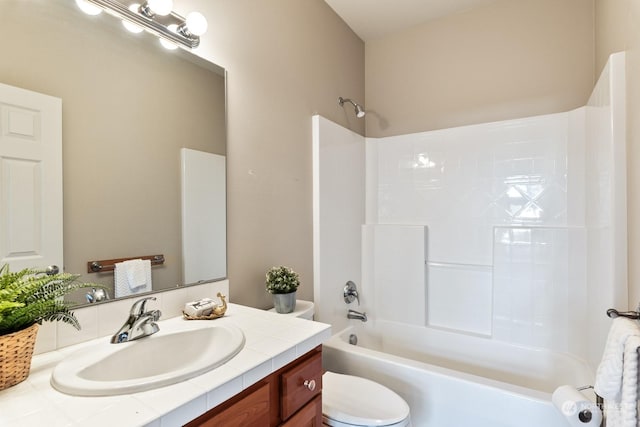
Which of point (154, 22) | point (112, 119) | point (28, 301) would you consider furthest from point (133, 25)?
point (28, 301)

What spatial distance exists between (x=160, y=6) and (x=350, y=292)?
2.01 m

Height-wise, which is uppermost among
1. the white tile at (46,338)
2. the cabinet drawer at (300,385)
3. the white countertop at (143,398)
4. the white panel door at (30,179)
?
the white panel door at (30,179)

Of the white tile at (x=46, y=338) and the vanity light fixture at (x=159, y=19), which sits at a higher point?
the vanity light fixture at (x=159, y=19)

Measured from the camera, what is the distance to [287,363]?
3.06 ft

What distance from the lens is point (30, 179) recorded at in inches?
35.4

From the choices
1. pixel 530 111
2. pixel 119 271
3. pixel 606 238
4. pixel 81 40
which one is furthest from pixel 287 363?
pixel 530 111

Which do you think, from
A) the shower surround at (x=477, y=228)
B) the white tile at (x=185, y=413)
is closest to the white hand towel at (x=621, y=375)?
the shower surround at (x=477, y=228)

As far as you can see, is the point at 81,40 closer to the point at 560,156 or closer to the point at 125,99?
the point at 125,99

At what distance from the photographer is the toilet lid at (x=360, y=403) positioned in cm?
133

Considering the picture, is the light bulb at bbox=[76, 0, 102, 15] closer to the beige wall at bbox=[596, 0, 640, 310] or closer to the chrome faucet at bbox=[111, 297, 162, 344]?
the chrome faucet at bbox=[111, 297, 162, 344]

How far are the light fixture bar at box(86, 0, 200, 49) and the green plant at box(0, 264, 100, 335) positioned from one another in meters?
0.86

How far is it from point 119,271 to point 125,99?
596mm

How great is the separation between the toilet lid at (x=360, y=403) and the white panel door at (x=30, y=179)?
120 cm

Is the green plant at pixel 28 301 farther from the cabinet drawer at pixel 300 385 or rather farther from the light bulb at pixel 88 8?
the light bulb at pixel 88 8
